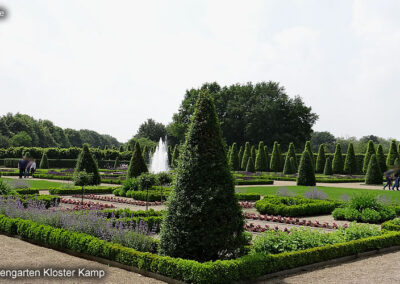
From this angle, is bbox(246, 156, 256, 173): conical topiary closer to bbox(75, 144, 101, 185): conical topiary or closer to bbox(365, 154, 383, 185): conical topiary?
bbox(365, 154, 383, 185): conical topiary

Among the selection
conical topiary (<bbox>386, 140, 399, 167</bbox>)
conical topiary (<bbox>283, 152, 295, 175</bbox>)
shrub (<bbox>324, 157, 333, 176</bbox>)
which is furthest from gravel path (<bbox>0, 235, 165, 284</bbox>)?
shrub (<bbox>324, 157, 333, 176</bbox>)

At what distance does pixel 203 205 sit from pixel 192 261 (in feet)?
2.85

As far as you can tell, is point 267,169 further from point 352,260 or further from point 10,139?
point 10,139

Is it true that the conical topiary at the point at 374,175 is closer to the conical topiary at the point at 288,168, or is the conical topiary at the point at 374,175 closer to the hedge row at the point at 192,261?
the conical topiary at the point at 288,168

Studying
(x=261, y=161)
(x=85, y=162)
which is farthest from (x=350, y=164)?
(x=85, y=162)

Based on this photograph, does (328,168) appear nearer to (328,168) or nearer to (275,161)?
(328,168)

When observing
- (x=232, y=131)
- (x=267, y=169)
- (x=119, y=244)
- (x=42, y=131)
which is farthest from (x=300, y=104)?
(x=42, y=131)

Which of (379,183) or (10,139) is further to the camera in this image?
(10,139)

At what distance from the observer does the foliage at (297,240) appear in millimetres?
7332

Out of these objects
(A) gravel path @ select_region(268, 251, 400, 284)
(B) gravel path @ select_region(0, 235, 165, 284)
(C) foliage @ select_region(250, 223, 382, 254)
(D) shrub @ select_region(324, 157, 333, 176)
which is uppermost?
(D) shrub @ select_region(324, 157, 333, 176)

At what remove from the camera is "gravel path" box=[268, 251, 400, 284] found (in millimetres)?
6297

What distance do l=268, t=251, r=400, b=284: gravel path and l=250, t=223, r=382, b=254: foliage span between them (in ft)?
2.08

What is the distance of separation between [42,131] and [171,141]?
119 ft

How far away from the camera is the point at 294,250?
293 inches
